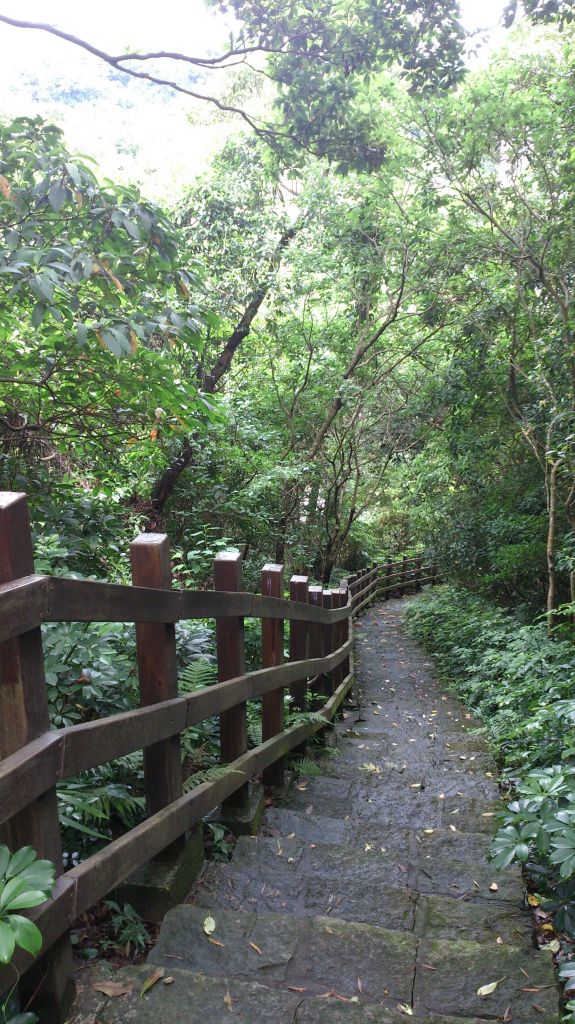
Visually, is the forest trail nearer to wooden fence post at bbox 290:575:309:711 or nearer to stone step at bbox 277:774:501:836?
stone step at bbox 277:774:501:836

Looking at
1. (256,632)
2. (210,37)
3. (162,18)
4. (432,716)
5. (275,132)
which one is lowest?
(432,716)

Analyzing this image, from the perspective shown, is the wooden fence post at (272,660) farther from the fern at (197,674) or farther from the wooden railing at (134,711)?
the fern at (197,674)

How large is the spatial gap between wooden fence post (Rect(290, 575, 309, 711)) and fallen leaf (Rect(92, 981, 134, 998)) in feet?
10.2

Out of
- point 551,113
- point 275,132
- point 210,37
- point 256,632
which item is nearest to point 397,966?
point 275,132

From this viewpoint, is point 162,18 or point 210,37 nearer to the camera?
point 210,37

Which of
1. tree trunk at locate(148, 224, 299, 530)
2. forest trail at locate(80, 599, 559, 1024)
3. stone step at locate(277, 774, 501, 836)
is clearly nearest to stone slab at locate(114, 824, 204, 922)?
forest trail at locate(80, 599, 559, 1024)

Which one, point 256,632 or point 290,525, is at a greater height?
point 290,525

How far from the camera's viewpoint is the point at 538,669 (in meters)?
6.63

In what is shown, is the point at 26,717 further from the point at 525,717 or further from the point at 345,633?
the point at 345,633

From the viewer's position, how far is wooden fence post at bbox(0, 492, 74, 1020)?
1687 millimetres

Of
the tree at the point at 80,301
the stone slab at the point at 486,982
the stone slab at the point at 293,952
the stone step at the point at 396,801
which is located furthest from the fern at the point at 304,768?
the tree at the point at 80,301

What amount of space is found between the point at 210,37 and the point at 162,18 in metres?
0.71

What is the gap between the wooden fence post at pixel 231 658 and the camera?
316 cm

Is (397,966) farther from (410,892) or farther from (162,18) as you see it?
(162,18)
